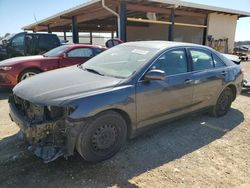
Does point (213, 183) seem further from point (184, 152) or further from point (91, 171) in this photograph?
point (91, 171)

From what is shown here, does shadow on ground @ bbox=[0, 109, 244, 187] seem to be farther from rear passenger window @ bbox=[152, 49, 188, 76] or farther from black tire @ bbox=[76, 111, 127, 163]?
rear passenger window @ bbox=[152, 49, 188, 76]

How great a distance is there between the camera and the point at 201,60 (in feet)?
14.5

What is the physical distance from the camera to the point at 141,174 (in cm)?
294

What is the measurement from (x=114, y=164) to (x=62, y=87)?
4.02 feet

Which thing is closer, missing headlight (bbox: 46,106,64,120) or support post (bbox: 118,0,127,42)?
missing headlight (bbox: 46,106,64,120)

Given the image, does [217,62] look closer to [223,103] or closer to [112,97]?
[223,103]

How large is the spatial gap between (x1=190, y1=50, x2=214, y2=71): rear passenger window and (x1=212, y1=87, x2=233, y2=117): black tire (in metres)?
0.80

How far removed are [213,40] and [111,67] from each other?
15.7 m

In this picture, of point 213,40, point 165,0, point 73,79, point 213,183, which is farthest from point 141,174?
point 213,40

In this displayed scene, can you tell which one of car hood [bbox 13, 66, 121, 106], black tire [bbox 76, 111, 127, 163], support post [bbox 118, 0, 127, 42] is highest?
support post [bbox 118, 0, 127, 42]

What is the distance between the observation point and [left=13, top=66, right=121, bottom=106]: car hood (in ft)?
9.16

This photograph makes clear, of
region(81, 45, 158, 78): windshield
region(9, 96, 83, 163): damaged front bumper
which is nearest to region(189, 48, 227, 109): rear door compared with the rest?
region(81, 45, 158, 78): windshield

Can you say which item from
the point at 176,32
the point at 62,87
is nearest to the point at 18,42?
the point at 62,87

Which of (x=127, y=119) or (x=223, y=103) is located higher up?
(x=127, y=119)
